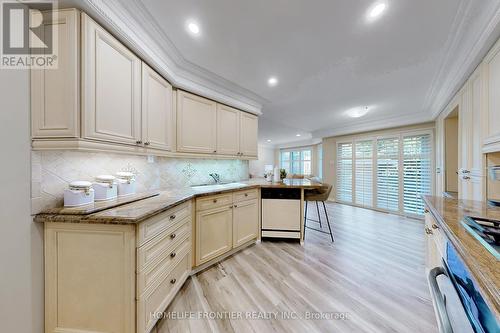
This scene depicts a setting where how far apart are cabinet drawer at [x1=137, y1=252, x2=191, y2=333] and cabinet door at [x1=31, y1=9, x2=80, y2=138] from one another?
1.20 metres

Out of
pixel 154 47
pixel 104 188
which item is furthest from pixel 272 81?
pixel 104 188

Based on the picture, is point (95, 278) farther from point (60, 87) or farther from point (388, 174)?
point (388, 174)

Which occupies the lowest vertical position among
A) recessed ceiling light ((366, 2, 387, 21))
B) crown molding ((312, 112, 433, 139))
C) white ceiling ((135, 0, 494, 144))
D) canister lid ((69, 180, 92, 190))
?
canister lid ((69, 180, 92, 190))

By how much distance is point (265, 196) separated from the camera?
282 cm

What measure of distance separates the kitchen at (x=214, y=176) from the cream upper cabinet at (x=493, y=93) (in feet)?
0.06

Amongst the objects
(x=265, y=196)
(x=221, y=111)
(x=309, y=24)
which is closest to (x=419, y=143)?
(x=265, y=196)

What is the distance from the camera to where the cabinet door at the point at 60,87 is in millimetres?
1117

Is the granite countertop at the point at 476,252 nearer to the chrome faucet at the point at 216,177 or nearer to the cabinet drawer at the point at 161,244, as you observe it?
the cabinet drawer at the point at 161,244

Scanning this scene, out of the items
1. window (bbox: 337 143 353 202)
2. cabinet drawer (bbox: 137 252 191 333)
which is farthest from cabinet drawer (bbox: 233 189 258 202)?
window (bbox: 337 143 353 202)

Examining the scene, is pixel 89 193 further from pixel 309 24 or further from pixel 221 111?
pixel 309 24

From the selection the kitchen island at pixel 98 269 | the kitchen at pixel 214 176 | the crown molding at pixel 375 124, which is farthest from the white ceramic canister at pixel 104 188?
the crown molding at pixel 375 124

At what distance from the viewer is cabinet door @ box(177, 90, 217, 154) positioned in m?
2.19

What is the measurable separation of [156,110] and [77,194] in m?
1.01

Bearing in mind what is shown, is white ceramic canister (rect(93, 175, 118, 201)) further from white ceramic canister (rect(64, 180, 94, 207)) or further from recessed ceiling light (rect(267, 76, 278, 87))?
recessed ceiling light (rect(267, 76, 278, 87))
